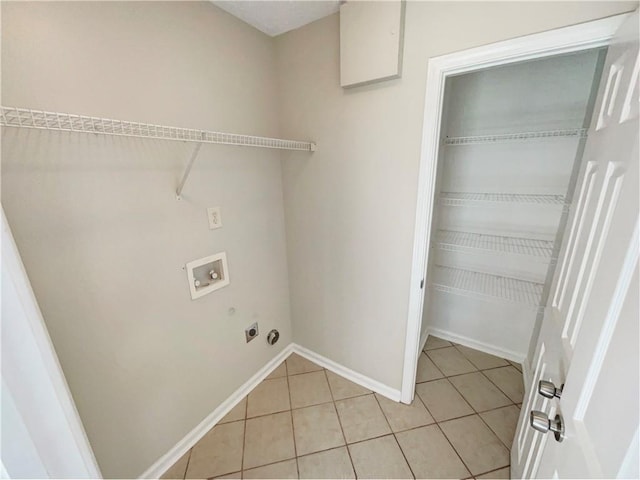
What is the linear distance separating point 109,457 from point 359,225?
1.70m

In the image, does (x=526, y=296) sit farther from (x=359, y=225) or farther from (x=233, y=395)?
(x=233, y=395)

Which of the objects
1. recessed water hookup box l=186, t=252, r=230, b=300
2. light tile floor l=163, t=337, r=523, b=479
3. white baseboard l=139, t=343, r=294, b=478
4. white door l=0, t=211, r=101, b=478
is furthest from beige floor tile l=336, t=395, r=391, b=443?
white door l=0, t=211, r=101, b=478

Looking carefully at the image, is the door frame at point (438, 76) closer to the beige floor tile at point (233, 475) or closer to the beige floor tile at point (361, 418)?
the beige floor tile at point (361, 418)

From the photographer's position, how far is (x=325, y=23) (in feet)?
4.87

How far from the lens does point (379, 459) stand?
1453 millimetres

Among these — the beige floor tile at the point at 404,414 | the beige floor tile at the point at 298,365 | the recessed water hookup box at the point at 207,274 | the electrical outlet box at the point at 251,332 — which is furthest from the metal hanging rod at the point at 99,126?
the beige floor tile at the point at 404,414

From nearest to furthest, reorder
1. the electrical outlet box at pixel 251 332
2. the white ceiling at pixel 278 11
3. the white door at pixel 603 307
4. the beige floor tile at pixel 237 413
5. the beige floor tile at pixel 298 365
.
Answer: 1. the white door at pixel 603 307
2. the white ceiling at pixel 278 11
3. the beige floor tile at pixel 237 413
4. the electrical outlet box at pixel 251 332
5. the beige floor tile at pixel 298 365

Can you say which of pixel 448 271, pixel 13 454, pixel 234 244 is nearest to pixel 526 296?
pixel 448 271

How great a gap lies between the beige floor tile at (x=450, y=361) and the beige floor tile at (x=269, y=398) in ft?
4.15

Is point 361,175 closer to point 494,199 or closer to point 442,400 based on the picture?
point 494,199

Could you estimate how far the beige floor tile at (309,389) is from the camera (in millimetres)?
1839

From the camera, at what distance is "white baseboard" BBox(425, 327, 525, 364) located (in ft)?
7.08

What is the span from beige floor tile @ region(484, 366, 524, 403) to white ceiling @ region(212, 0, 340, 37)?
2.71 metres

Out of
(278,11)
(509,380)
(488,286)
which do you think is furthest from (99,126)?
(509,380)
